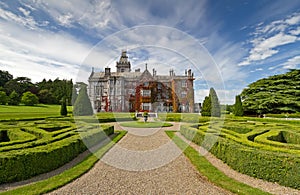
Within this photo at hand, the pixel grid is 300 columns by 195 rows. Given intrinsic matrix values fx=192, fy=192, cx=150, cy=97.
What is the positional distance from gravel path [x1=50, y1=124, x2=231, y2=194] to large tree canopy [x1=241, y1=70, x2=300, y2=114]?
2390 cm

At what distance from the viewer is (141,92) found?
112 feet

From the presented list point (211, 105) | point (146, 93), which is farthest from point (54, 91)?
point (211, 105)

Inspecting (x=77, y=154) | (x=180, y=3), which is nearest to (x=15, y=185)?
(x=77, y=154)

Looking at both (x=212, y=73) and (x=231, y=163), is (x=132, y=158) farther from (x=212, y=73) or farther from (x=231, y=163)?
(x=212, y=73)

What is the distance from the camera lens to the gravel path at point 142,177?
4.02 m

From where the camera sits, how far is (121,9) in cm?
888

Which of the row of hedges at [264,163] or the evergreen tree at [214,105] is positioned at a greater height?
the evergreen tree at [214,105]

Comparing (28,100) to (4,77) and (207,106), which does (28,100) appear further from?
(207,106)

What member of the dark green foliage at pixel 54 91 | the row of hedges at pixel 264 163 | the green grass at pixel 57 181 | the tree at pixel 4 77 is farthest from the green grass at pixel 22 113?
the tree at pixel 4 77

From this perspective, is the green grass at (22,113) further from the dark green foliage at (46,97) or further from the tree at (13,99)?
the dark green foliage at (46,97)

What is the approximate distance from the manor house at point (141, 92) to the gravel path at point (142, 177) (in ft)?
85.3

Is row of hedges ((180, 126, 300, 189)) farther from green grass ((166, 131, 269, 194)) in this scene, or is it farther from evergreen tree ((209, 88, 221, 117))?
evergreen tree ((209, 88, 221, 117))

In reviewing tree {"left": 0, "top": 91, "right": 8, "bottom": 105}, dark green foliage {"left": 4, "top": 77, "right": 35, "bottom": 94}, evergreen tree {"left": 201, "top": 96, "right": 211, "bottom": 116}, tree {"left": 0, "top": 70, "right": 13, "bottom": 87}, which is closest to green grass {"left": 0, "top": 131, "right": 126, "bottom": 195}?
evergreen tree {"left": 201, "top": 96, "right": 211, "bottom": 116}

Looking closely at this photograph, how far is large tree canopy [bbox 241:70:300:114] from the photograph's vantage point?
81.5 feet
